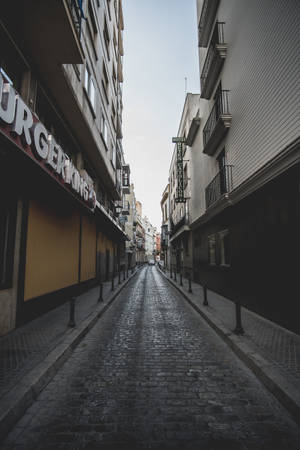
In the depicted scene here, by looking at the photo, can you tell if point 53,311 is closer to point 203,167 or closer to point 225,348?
point 225,348

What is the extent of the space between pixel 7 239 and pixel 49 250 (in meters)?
2.28

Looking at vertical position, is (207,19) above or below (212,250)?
above

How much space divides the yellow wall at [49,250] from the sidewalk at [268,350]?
5.50m

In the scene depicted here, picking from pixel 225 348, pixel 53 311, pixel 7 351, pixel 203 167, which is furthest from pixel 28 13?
pixel 203 167

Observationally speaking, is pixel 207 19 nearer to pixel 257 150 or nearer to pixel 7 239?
pixel 257 150

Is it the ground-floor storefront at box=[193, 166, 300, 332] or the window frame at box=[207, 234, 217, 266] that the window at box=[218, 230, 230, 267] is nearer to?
the ground-floor storefront at box=[193, 166, 300, 332]

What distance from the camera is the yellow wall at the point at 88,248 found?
1253 cm

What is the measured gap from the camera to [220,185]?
11906 mm

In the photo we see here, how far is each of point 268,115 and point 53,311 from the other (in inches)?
377

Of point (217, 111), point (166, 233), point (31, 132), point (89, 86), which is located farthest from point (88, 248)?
point (166, 233)

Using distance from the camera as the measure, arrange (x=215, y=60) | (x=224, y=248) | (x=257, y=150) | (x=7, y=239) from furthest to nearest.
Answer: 1. (x=224, y=248)
2. (x=215, y=60)
3. (x=257, y=150)
4. (x=7, y=239)

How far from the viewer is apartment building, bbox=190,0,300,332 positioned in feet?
19.9

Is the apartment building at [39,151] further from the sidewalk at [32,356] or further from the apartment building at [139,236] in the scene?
the apartment building at [139,236]

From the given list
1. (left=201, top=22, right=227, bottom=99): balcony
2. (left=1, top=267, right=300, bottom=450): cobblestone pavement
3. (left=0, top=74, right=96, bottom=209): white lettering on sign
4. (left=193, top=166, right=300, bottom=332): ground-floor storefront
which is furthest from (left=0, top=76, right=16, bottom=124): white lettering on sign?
(left=201, top=22, right=227, bottom=99): balcony
